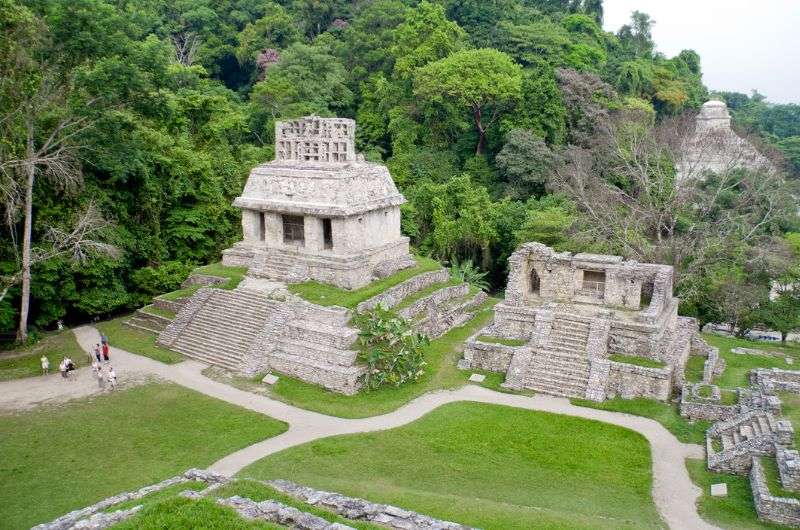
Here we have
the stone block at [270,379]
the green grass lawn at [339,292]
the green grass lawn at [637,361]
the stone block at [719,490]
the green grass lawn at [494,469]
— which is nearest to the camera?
the green grass lawn at [494,469]

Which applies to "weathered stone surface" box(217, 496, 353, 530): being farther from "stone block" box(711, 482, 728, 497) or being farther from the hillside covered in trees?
the hillside covered in trees

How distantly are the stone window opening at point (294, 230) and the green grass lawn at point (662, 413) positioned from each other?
12.5 metres

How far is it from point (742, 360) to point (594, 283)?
6055 millimetres

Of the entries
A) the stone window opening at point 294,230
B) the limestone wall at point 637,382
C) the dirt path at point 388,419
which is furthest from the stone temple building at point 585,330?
the stone window opening at point 294,230

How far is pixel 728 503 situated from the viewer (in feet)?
47.3

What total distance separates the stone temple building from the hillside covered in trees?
744 cm

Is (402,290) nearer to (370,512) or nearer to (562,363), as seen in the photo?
(562,363)

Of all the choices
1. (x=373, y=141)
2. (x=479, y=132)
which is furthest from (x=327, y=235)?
(x=373, y=141)

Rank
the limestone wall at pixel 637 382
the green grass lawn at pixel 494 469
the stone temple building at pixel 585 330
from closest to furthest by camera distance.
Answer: the green grass lawn at pixel 494 469 < the limestone wall at pixel 637 382 < the stone temple building at pixel 585 330

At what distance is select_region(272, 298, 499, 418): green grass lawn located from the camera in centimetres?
1927

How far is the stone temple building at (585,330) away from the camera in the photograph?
2030 cm

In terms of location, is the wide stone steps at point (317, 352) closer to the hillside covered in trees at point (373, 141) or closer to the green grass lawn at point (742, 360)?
the hillside covered in trees at point (373, 141)

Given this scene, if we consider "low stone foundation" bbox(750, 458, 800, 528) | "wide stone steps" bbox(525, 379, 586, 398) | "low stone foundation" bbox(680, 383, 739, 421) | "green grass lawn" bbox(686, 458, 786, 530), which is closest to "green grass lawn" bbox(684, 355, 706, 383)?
"low stone foundation" bbox(680, 383, 739, 421)

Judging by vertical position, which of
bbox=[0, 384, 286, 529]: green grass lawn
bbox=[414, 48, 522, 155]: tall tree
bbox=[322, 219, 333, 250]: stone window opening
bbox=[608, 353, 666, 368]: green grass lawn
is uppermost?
bbox=[414, 48, 522, 155]: tall tree
